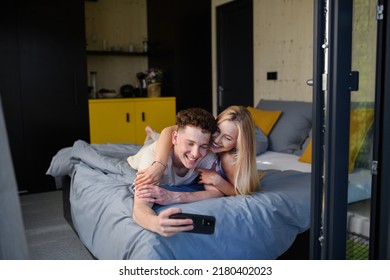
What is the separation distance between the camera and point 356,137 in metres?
1.50

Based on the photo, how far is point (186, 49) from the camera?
504 cm

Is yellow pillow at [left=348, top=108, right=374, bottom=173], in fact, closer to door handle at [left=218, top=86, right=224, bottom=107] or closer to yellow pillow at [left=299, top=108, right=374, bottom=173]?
yellow pillow at [left=299, top=108, right=374, bottom=173]

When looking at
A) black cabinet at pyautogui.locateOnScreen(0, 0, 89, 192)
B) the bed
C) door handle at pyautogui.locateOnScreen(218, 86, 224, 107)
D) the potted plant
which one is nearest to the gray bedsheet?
the bed

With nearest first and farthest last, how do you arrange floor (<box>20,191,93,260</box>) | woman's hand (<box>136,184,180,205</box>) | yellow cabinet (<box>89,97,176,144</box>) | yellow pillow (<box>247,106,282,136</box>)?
woman's hand (<box>136,184,180,205</box>) → floor (<box>20,191,93,260</box>) → yellow pillow (<box>247,106,282,136</box>) → yellow cabinet (<box>89,97,176,144</box>)

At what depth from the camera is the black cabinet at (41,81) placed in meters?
4.04

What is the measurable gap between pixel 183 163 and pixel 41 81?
2.87m

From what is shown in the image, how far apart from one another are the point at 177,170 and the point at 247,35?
2.95 metres

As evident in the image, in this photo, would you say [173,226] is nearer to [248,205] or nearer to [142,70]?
[248,205]

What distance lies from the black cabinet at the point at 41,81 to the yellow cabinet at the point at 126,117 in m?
0.18

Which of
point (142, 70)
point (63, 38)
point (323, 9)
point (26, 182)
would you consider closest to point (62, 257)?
point (26, 182)

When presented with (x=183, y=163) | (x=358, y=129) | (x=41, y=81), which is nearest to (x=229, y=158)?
(x=183, y=163)

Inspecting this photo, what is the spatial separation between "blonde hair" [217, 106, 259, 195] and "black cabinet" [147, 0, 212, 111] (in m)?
3.25

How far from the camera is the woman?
1.82m
